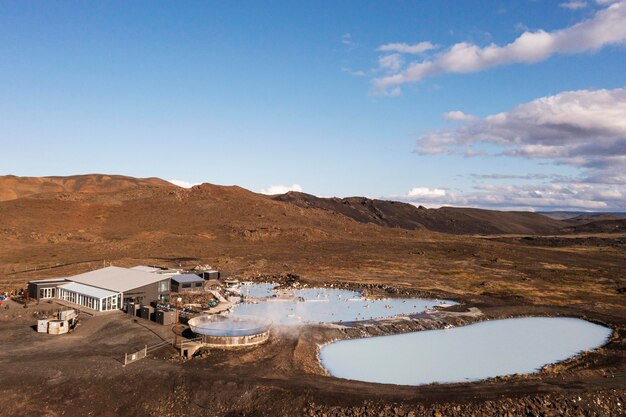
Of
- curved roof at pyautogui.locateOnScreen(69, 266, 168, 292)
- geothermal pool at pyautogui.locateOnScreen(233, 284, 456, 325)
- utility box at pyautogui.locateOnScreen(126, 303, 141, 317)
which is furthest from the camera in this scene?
curved roof at pyautogui.locateOnScreen(69, 266, 168, 292)

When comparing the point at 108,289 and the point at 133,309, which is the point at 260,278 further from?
the point at 133,309

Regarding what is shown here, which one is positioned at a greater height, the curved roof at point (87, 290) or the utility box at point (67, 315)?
the curved roof at point (87, 290)

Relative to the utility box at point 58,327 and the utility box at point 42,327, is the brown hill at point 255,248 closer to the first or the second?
the utility box at point 42,327

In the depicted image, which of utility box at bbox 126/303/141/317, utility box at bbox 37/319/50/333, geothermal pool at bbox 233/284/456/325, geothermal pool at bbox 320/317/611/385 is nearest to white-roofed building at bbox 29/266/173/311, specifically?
utility box at bbox 126/303/141/317

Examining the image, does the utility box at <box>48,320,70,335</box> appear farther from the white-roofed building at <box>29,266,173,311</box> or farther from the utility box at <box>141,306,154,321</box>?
the white-roofed building at <box>29,266,173,311</box>

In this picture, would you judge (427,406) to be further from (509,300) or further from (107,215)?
(107,215)

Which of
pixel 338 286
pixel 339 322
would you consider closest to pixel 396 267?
pixel 338 286

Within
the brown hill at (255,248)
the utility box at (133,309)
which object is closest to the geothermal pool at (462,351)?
the brown hill at (255,248)
